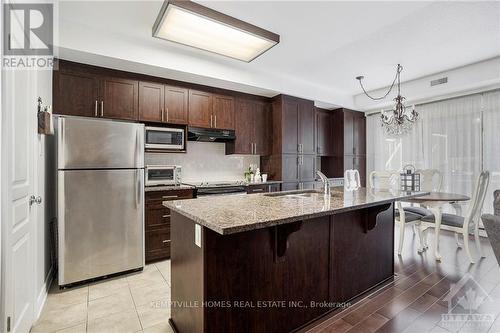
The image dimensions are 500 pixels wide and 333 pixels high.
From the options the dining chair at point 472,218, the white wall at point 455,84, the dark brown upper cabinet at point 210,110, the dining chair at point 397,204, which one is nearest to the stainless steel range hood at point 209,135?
the dark brown upper cabinet at point 210,110

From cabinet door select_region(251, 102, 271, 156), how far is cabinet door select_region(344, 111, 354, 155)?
6.68 feet

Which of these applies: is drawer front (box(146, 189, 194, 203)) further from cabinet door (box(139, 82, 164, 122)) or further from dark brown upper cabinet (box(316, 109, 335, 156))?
dark brown upper cabinet (box(316, 109, 335, 156))

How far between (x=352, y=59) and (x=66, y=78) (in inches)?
154

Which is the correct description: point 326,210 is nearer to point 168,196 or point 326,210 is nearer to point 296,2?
point 296,2

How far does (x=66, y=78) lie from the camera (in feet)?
9.28

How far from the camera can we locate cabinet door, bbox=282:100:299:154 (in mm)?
4383

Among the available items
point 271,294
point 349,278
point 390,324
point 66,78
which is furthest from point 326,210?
point 66,78

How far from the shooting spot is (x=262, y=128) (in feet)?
14.7

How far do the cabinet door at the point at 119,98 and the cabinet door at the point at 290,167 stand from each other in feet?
8.38

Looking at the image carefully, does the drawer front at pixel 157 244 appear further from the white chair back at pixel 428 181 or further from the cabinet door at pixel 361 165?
the cabinet door at pixel 361 165

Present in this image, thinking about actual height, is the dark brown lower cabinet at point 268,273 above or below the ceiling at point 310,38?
below

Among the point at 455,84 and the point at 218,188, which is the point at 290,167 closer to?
the point at 218,188

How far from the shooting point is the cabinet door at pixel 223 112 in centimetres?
390

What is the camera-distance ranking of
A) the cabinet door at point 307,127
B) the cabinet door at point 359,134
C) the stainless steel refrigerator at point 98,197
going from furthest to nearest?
the cabinet door at point 359,134 → the cabinet door at point 307,127 → the stainless steel refrigerator at point 98,197
